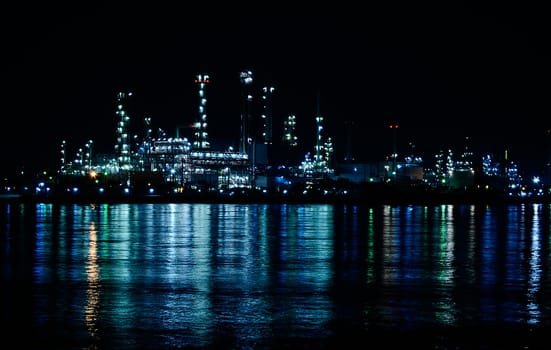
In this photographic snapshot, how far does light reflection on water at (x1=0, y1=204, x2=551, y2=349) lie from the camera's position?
473 inches

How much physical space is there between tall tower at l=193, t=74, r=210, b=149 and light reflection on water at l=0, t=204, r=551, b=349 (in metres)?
81.4

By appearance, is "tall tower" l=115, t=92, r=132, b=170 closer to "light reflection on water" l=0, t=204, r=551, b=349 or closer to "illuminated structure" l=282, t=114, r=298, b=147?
"illuminated structure" l=282, t=114, r=298, b=147

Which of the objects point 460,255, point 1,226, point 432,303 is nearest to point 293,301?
point 432,303

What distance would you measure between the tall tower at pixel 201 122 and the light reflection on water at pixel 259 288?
8141 centimetres

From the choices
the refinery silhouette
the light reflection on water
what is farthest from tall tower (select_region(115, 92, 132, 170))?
the light reflection on water

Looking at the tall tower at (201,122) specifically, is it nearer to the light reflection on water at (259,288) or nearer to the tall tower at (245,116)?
the tall tower at (245,116)

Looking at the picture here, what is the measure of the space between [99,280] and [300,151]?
4647 inches

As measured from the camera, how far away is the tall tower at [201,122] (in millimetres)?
110812

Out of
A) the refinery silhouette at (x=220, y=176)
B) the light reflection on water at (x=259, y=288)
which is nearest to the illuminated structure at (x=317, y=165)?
the refinery silhouette at (x=220, y=176)

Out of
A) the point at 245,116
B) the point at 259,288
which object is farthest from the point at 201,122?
the point at 259,288

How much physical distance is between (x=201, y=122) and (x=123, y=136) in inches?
537

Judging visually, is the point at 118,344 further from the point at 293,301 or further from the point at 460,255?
the point at 460,255

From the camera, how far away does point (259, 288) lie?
1633cm

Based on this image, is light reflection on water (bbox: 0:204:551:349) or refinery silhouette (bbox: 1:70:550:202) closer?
light reflection on water (bbox: 0:204:551:349)
